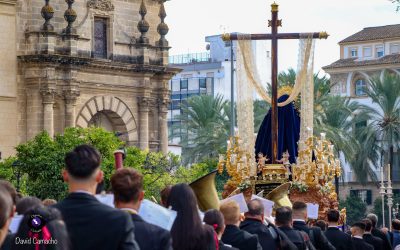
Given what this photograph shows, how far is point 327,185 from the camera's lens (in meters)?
23.0

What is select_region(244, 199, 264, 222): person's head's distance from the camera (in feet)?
39.8

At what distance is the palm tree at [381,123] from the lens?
5375cm

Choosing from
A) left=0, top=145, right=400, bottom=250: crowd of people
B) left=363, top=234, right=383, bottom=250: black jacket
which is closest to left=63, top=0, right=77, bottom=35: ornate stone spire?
left=363, top=234, right=383, bottom=250: black jacket

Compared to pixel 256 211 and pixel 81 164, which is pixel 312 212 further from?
pixel 81 164

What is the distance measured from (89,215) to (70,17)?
35328 mm

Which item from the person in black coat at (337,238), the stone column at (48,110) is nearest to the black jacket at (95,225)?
the person in black coat at (337,238)

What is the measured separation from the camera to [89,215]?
7.84 metres

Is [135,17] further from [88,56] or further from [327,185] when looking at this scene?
[327,185]

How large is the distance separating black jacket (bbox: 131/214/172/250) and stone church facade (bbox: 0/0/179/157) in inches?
1331

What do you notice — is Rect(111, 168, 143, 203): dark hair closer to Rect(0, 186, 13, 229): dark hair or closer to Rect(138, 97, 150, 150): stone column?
Rect(0, 186, 13, 229): dark hair

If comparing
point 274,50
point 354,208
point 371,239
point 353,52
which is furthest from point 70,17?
point 353,52

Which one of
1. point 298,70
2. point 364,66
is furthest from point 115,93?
point 364,66

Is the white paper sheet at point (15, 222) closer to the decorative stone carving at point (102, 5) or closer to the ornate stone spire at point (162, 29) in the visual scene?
the decorative stone carving at point (102, 5)

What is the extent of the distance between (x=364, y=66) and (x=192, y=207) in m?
64.5
